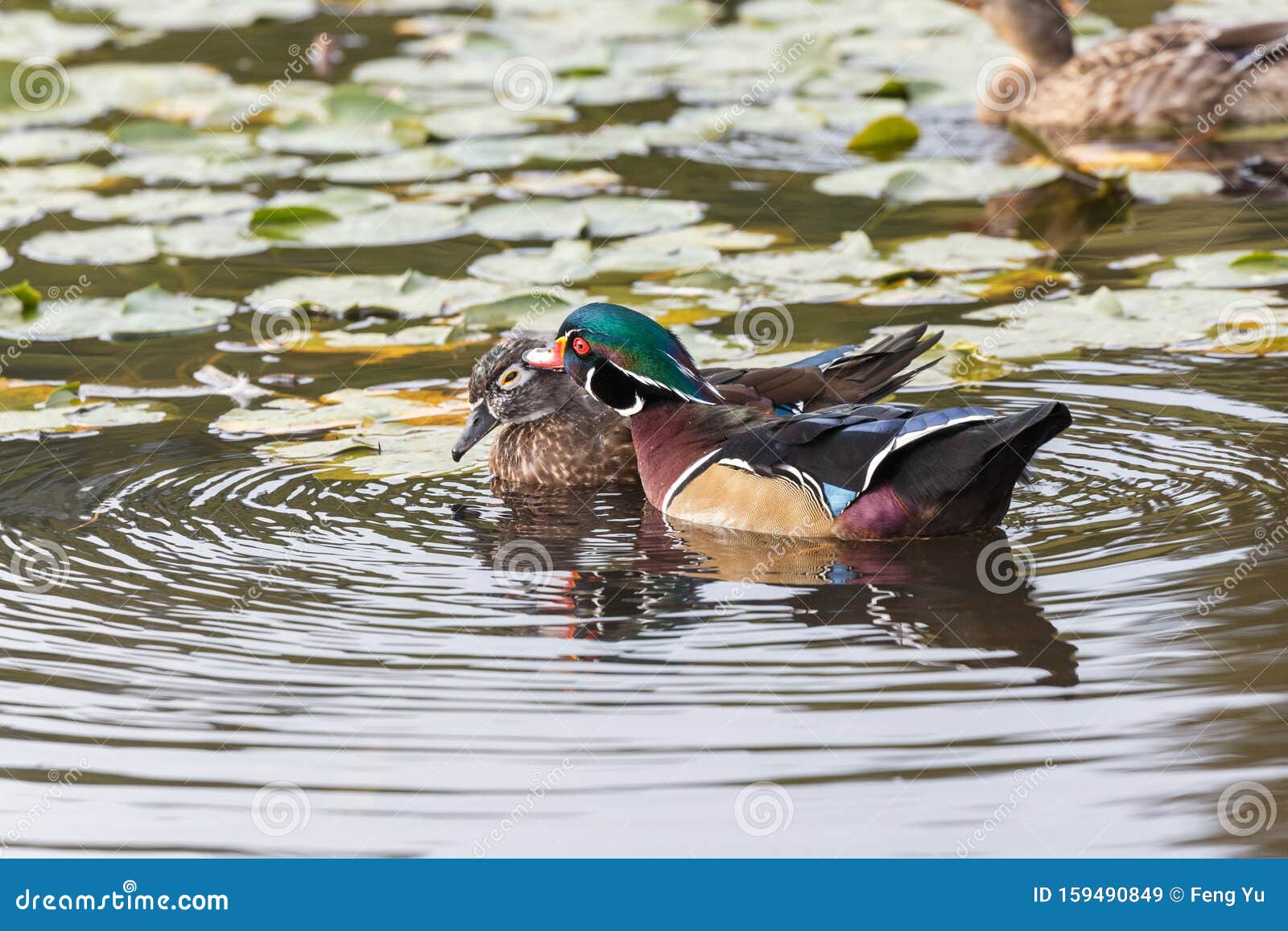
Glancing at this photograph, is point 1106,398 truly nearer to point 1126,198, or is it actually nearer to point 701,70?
point 1126,198

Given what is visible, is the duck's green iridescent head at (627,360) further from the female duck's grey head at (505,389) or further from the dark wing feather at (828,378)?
the female duck's grey head at (505,389)

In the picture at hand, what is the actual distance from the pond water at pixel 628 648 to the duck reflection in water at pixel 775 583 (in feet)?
0.07

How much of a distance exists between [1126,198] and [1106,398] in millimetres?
3889

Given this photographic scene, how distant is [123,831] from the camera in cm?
497

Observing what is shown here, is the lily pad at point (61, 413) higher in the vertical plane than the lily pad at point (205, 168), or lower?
lower

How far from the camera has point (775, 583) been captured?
263 inches

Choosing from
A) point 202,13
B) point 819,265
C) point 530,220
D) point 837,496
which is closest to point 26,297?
point 530,220

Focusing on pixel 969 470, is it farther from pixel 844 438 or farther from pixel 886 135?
pixel 886 135

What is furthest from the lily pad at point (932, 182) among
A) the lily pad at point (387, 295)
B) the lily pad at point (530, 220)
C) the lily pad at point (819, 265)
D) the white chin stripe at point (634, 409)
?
the white chin stripe at point (634, 409)

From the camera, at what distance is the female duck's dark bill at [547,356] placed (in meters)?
8.14

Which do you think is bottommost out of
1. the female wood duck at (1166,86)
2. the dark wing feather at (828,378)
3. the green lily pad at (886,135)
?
the dark wing feather at (828,378)

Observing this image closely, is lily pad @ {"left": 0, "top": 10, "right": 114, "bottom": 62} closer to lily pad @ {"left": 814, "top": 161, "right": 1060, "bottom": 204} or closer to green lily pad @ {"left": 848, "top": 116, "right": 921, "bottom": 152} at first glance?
green lily pad @ {"left": 848, "top": 116, "right": 921, "bottom": 152}

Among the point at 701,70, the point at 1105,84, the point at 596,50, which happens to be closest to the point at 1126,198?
the point at 1105,84

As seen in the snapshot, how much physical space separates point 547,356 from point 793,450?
5.41 feet
